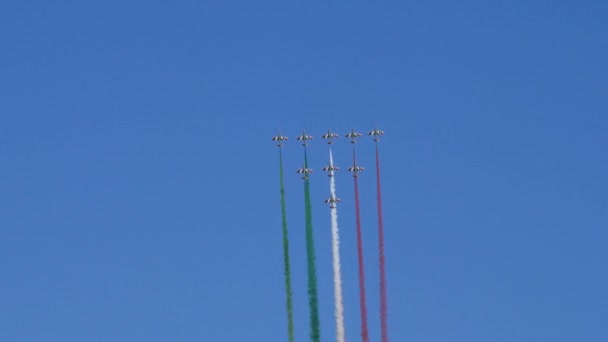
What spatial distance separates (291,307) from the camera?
4582 inches

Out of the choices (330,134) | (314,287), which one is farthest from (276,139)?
(314,287)

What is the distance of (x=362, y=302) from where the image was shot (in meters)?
116

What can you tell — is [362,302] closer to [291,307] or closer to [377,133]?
[291,307]

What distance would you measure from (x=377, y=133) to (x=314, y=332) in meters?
18.8

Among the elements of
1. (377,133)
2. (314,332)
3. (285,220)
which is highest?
(377,133)

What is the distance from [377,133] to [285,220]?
11087 millimetres

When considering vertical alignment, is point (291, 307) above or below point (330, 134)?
below

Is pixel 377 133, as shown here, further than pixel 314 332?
Yes

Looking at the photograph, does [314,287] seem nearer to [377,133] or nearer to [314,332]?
[314,332]

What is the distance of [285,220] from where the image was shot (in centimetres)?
12000

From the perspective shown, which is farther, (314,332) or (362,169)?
(362,169)

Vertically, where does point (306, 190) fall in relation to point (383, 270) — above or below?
above

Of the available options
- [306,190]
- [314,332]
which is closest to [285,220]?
[306,190]

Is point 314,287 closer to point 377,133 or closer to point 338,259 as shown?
point 338,259
